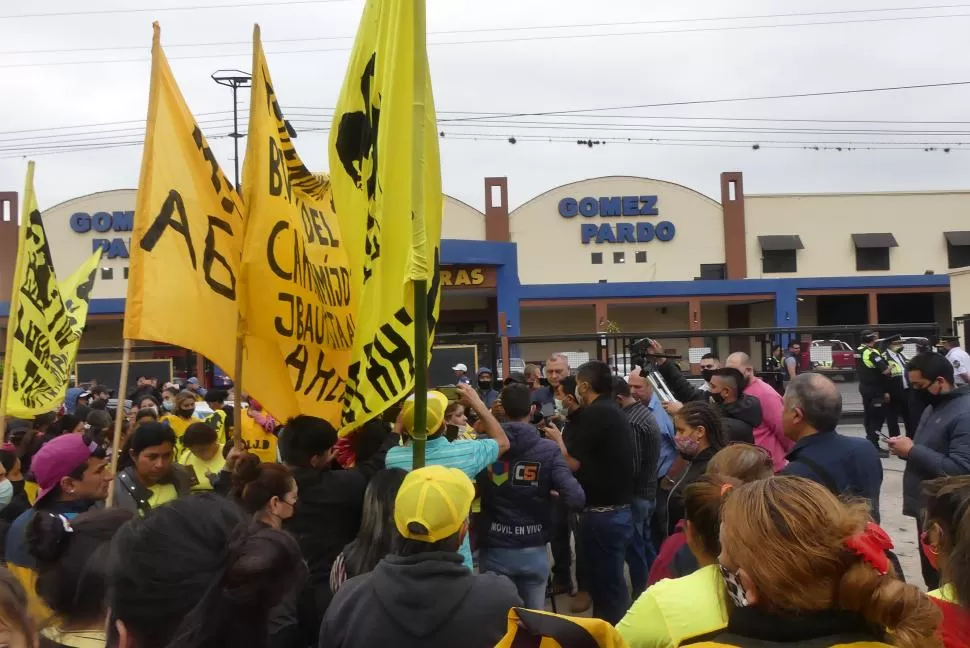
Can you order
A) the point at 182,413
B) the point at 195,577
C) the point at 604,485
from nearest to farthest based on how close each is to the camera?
the point at 195,577 → the point at 604,485 → the point at 182,413

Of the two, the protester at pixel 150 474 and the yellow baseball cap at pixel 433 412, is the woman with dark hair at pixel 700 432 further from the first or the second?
the protester at pixel 150 474

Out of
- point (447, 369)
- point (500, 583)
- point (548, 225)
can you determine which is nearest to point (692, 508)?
point (500, 583)

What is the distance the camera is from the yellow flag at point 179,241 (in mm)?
4223

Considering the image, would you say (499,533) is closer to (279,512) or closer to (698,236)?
(279,512)

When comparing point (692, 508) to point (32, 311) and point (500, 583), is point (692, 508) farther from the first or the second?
point (32, 311)

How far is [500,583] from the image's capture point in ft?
8.54

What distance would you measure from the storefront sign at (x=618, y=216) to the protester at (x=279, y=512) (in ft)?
127

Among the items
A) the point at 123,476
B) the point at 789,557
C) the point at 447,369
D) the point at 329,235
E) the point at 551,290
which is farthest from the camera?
the point at 551,290

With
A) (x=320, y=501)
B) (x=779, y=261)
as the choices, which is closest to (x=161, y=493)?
(x=320, y=501)

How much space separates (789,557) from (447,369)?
33.4 ft

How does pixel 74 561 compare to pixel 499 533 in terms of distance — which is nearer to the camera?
pixel 74 561

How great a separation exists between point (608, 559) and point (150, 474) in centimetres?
313

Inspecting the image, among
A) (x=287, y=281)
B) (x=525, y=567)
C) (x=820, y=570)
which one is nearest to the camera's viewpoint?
(x=820, y=570)

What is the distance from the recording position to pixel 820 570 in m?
1.72
